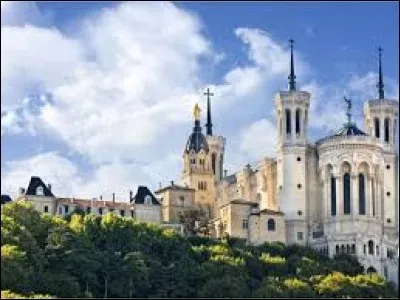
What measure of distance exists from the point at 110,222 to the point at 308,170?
24.3m

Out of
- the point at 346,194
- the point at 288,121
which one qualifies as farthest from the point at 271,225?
the point at 288,121

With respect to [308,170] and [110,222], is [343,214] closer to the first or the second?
[308,170]

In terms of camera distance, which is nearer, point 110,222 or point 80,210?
point 110,222

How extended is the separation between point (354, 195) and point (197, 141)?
30111mm

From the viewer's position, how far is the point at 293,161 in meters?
128

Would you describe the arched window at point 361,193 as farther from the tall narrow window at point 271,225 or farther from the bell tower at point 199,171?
the bell tower at point 199,171

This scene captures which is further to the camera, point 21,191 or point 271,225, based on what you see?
point 21,191

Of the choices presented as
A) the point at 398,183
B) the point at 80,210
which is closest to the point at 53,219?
the point at 80,210

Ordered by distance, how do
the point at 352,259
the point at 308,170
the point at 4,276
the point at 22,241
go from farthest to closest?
the point at 308,170, the point at 352,259, the point at 22,241, the point at 4,276

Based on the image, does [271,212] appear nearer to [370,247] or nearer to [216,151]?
[370,247]

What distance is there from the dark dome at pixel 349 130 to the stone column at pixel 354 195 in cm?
491

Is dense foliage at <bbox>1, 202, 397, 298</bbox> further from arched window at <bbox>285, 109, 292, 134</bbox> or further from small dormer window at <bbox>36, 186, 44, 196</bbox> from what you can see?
arched window at <bbox>285, 109, 292, 134</bbox>

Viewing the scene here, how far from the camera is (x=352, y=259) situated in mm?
118938

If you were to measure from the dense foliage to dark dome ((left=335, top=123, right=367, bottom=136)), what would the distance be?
585 inches
